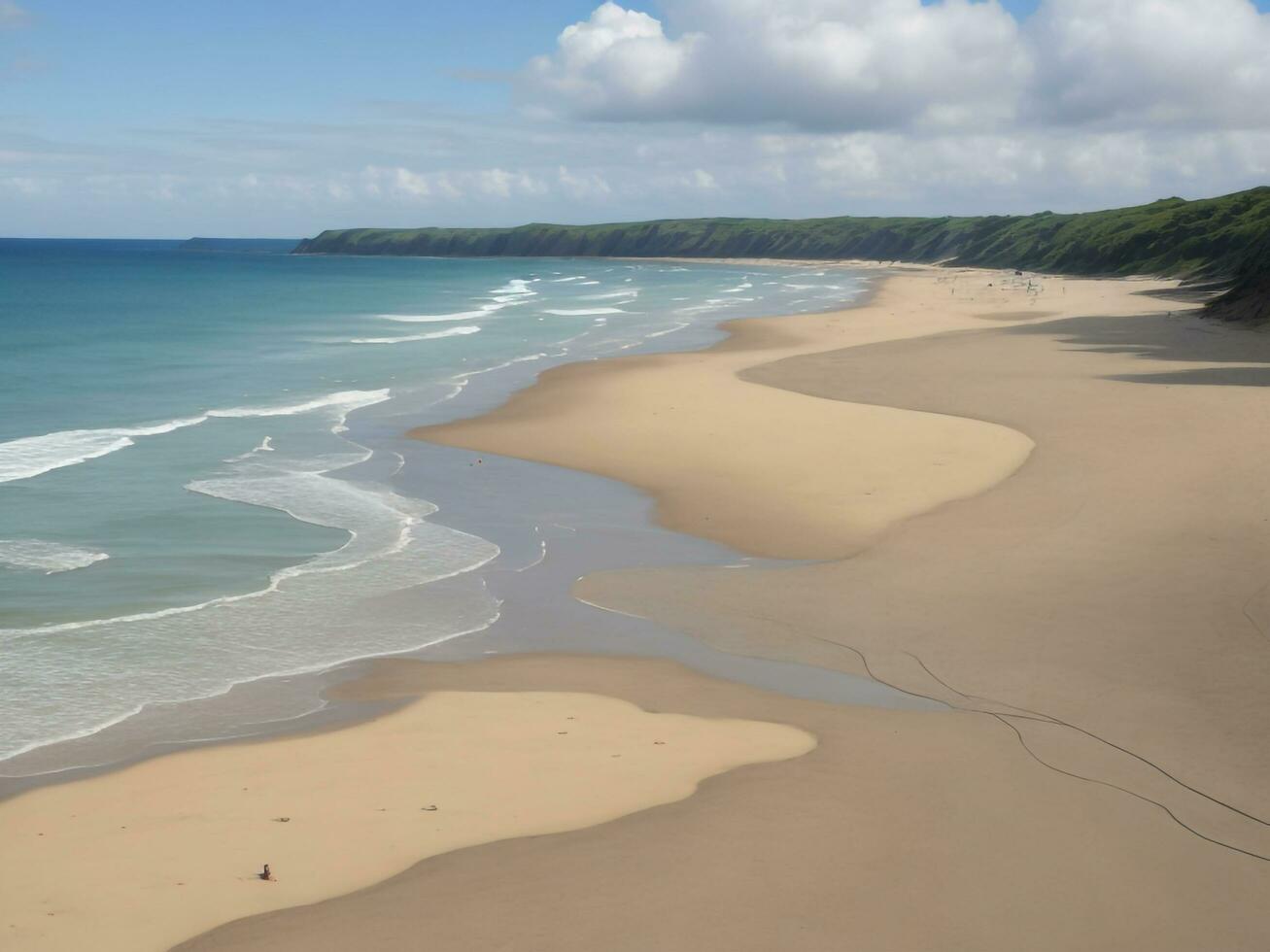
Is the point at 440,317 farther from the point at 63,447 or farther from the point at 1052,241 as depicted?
the point at 1052,241

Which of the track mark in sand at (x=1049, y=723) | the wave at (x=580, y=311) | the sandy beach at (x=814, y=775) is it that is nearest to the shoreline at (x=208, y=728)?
the sandy beach at (x=814, y=775)

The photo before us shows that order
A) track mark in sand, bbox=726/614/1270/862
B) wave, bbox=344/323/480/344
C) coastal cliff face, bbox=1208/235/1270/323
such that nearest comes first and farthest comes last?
1. track mark in sand, bbox=726/614/1270/862
2. coastal cliff face, bbox=1208/235/1270/323
3. wave, bbox=344/323/480/344

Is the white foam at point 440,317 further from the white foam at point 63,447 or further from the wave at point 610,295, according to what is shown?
the white foam at point 63,447

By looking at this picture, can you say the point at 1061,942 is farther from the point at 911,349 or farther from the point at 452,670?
the point at 911,349

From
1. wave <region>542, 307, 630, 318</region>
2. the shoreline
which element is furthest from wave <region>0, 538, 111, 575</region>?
wave <region>542, 307, 630, 318</region>

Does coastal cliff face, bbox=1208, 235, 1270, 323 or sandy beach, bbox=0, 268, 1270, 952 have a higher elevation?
coastal cliff face, bbox=1208, 235, 1270, 323

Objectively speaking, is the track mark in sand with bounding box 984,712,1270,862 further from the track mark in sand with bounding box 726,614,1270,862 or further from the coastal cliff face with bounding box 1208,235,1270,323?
the coastal cliff face with bounding box 1208,235,1270,323
